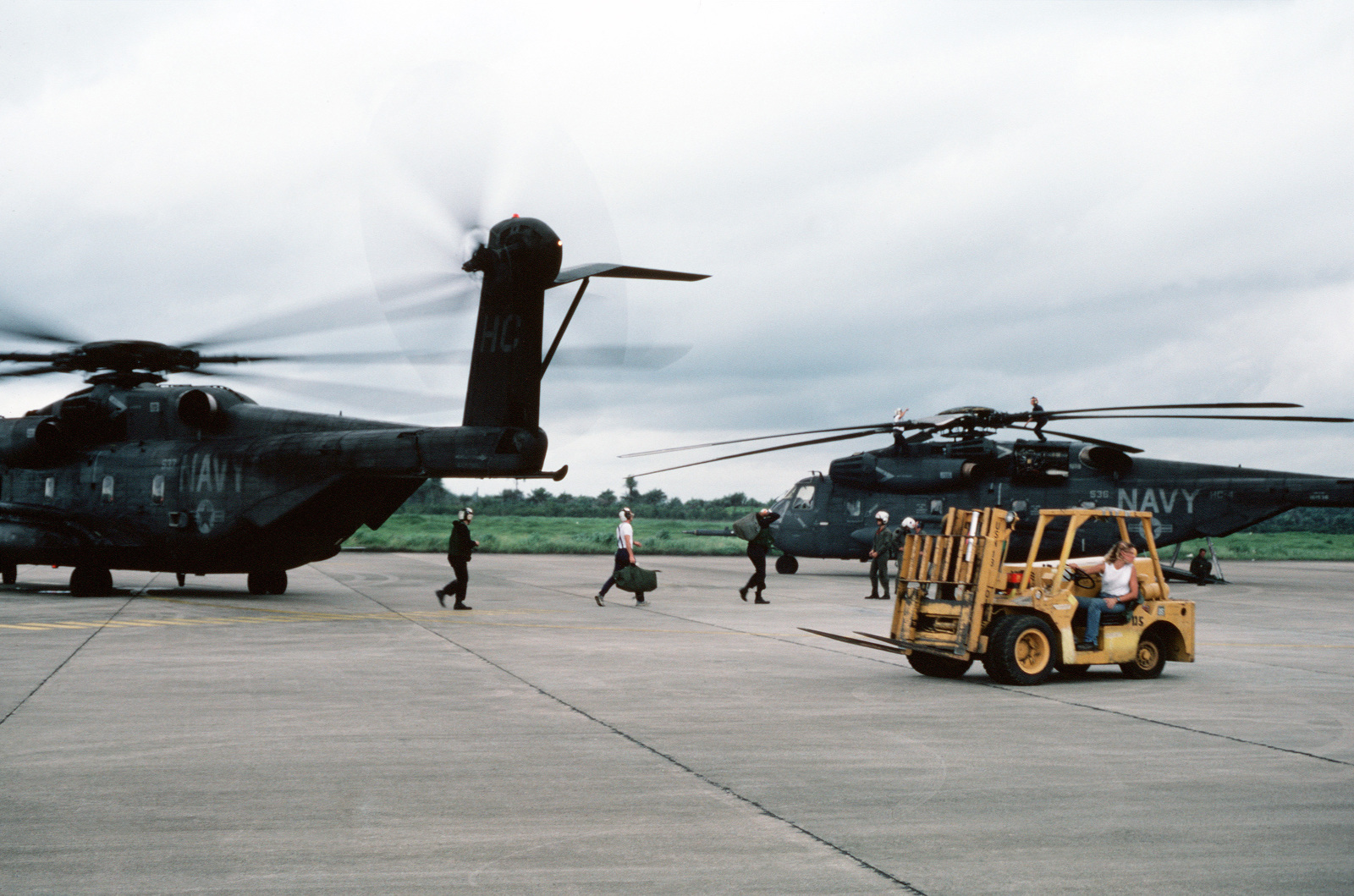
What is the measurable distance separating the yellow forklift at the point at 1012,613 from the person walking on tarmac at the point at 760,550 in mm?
9873

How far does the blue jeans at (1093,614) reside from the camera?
1156 cm

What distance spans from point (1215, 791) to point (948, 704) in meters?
3.38

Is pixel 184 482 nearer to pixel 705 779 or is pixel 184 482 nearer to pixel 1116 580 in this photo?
pixel 1116 580

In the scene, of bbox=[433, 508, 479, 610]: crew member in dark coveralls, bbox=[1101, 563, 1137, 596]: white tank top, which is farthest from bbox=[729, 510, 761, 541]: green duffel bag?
bbox=[1101, 563, 1137, 596]: white tank top

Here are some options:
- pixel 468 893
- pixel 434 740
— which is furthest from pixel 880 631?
pixel 468 893

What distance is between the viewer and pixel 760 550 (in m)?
22.7

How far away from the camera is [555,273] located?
55.3ft

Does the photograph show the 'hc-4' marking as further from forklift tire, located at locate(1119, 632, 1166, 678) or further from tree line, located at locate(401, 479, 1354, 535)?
tree line, located at locate(401, 479, 1354, 535)

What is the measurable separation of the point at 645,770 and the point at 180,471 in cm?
1696

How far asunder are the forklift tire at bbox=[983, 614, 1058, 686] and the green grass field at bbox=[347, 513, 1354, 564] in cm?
3943

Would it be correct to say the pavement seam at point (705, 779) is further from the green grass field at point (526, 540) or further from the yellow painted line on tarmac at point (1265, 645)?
the green grass field at point (526, 540)

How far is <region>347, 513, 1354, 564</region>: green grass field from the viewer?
53.7 metres

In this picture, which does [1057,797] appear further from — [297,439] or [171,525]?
[171,525]

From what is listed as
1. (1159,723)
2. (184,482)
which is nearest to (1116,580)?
(1159,723)
